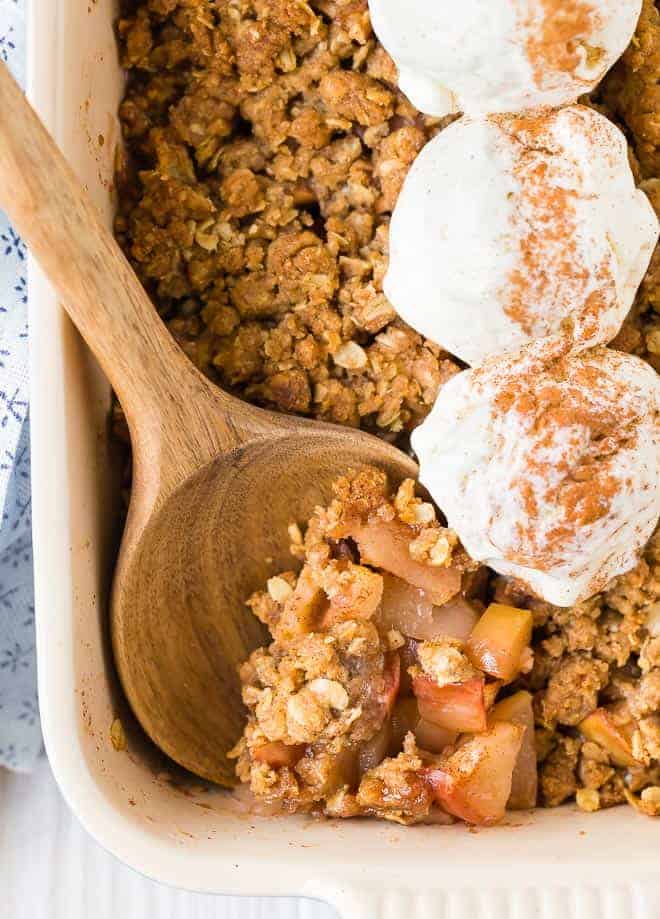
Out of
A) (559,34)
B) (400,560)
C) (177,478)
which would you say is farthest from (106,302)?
(559,34)

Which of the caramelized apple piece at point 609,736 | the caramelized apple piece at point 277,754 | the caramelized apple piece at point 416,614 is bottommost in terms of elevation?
the caramelized apple piece at point 609,736

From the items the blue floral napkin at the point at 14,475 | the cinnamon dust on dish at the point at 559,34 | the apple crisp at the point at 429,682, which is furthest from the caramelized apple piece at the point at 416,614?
the cinnamon dust on dish at the point at 559,34

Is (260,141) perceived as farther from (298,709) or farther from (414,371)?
(298,709)

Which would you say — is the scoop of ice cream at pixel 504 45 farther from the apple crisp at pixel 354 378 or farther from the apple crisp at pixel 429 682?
the apple crisp at pixel 429 682

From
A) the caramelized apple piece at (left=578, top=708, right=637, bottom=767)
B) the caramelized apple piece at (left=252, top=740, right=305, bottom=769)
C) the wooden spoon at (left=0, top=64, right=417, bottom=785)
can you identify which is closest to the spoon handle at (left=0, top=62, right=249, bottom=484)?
the wooden spoon at (left=0, top=64, right=417, bottom=785)

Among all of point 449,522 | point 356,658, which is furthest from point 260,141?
point 356,658

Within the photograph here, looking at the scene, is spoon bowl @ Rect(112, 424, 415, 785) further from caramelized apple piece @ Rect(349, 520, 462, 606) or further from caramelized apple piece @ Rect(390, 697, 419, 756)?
caramelized apple piece @ Rect(390, 697, 419, 756)

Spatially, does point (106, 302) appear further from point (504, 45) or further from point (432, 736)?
point (432, 736)
